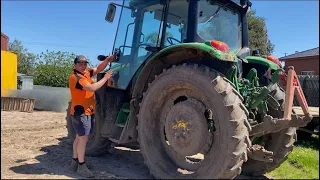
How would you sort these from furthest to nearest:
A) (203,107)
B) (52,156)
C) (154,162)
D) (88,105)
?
(52,156), (88,105), (154,162), (203,107)

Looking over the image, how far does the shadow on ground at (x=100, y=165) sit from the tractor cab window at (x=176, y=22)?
6.47ft

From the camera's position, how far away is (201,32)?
14.6 ft

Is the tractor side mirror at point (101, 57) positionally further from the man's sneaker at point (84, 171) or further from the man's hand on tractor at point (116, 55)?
the man's sneaker at point (84, 171)

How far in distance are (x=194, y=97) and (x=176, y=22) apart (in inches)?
54.0

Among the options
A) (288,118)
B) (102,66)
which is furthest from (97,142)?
(288,118)

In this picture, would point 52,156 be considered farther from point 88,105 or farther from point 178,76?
point 178,76

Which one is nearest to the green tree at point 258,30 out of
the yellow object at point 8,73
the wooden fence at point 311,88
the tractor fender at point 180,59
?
the wooden fence at point 311,88

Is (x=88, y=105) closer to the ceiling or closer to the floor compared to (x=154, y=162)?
closer to the ceiling

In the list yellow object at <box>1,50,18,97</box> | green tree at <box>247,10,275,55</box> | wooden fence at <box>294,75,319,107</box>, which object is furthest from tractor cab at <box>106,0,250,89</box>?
green tree at <box>247,10,275,55</box>

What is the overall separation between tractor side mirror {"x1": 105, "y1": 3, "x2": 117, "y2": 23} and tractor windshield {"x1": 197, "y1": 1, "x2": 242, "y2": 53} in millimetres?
1609

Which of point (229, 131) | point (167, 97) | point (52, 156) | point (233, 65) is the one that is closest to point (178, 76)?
point (167, 97)

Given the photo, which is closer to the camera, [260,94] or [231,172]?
[231,172]

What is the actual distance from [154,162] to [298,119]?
74.4 inches

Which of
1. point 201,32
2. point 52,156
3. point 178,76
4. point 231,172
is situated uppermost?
point 201,32
